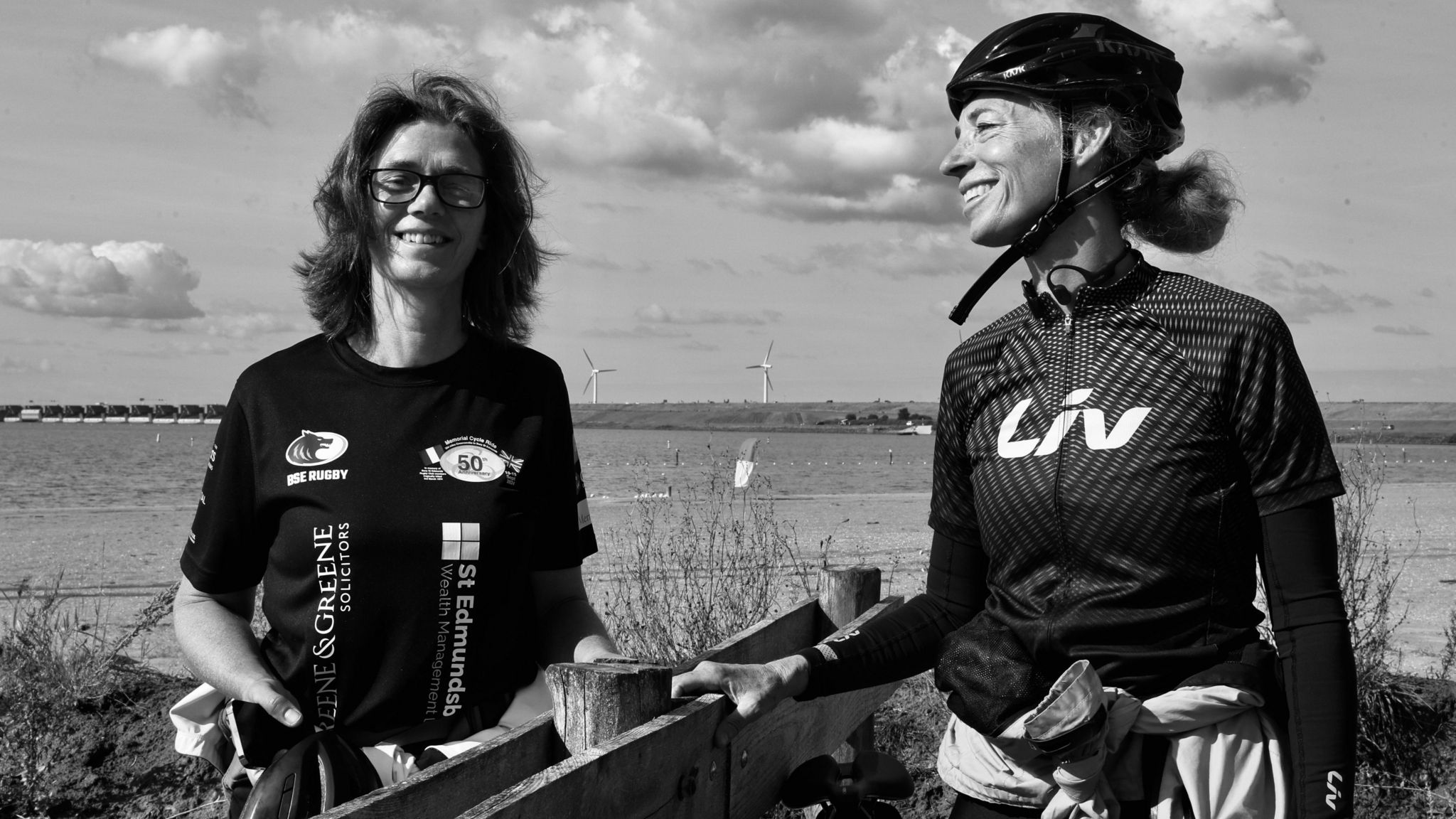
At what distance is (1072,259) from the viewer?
218 cm

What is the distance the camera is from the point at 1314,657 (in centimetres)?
182

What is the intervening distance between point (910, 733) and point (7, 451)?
8339cm

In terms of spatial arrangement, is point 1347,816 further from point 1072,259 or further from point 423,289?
point 423,289

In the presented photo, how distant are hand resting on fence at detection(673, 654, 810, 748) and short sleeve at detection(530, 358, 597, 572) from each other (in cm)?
47

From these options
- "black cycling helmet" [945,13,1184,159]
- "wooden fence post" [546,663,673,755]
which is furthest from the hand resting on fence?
"black cycling helmet" [945,13,1184,159]

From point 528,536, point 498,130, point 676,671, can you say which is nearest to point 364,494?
point 528,536

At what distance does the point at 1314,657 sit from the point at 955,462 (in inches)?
29.5

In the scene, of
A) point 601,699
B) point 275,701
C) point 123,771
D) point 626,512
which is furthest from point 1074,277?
point 626,512

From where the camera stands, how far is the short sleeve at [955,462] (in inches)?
91.7

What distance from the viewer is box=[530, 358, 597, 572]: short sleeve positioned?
264cm

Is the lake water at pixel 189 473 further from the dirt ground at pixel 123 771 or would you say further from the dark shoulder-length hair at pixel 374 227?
the dark shoulder-length hair at pixel 374 227

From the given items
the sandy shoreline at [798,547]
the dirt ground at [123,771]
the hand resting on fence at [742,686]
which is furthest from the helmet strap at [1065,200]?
the dirt ground at [123,771]

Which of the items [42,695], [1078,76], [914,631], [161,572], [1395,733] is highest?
[1078,76]

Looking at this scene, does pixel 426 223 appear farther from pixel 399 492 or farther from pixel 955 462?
pixel 955 462
